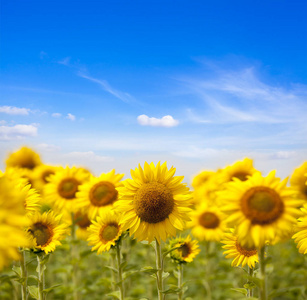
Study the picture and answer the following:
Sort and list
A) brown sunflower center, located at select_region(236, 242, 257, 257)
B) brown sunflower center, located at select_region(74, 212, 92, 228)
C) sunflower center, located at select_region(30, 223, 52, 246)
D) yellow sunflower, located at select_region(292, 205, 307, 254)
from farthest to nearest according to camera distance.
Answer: brown sunflower center, located at select_region(74, 212, 92, 228) → sunflower center, located at select_region(30, 223, 52, 246) → brown sunflower center, located at select_region(236, 242, 257, 257) → yellow sunflower, located at select_region(292, 205, 307, 254)

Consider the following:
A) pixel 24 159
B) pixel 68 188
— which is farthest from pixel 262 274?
pixel 24 159

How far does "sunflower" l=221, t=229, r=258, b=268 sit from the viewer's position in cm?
397

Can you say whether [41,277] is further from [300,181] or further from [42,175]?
[42,175]

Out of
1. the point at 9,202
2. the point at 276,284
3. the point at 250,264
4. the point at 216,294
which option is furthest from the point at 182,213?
the point at 276,284

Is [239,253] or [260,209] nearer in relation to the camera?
[260,209]

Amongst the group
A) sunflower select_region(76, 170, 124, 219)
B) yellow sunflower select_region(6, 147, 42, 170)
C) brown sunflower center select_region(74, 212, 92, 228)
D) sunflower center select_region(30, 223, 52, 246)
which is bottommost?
brown sunflower center select_region(74, 212, 92, 228)

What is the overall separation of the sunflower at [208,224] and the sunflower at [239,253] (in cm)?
356

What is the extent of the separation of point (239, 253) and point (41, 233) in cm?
258

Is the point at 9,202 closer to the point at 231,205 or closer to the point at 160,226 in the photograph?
the point at 231,205

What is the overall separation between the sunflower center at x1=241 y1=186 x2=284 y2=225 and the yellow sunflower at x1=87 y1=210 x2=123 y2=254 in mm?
2102

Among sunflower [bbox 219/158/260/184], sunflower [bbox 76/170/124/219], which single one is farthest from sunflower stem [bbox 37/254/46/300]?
sunflower [bbox 219/158/260/184]

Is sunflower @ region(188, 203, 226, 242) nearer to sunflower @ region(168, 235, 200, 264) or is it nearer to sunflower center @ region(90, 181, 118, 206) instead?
sunflower center @ region(90, 181, 118, 206)

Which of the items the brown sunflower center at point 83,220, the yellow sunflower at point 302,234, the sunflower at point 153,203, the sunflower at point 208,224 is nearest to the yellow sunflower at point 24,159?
the brown sunflower center at point 83,220

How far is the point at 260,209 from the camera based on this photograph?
124 inches
